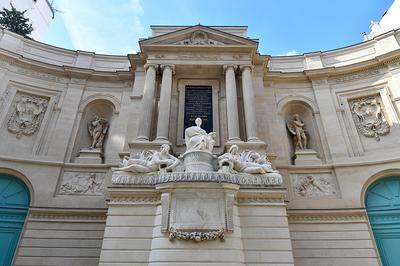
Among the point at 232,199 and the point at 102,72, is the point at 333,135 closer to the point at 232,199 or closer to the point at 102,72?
the point at 232,199

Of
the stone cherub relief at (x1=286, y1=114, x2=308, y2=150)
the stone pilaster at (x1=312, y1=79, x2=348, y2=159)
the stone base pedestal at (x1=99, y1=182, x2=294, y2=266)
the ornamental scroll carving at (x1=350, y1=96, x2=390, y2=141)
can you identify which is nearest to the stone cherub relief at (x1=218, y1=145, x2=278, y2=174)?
the stone base pedestal at (x1=99, y1=182, x2=294, y2=266)

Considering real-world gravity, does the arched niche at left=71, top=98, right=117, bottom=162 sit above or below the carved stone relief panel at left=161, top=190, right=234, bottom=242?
above

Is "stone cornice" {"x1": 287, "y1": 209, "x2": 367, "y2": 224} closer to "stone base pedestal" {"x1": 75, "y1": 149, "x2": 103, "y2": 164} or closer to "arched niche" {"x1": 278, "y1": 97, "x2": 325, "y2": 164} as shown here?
"arched niche" {"x1": 278, "y1": 97, "x2": 325, "y2": 164}

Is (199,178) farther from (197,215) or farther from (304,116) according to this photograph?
(304,116)

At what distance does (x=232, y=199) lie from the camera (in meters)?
8.24

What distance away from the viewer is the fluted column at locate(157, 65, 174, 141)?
11531 millimetres

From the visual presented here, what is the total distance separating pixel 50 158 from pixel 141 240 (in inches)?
289

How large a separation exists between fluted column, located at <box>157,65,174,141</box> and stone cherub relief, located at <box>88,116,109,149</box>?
401cm

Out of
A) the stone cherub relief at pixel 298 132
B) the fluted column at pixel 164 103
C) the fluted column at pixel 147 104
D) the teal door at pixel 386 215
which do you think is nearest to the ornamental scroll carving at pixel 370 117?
the teal door at pixel 386 215

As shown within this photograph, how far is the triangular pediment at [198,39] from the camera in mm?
14102

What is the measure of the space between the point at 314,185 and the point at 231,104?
517 cm

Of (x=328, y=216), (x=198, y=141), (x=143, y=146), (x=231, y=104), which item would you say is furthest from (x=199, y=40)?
(x=328, y=216)

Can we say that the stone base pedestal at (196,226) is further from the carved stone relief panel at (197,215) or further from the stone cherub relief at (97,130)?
the stone cherub relief at (97,130)

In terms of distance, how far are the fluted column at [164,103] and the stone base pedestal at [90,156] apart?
3660 mm
